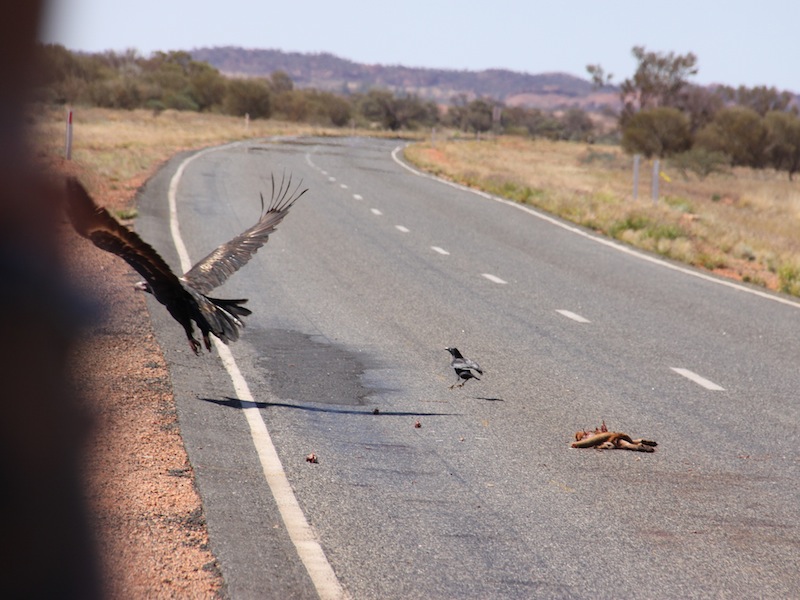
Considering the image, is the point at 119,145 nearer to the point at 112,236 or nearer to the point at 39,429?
the point at 39,429

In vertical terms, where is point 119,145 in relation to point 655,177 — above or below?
below

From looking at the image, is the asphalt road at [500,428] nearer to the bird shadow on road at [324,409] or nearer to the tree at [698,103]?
the bird shadow on road at [324,409]

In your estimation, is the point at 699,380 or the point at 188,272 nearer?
the point at 188,272

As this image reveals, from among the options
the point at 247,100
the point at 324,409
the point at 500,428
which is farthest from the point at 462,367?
the point at 247,100

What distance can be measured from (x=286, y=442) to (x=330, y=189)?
70.5 ft

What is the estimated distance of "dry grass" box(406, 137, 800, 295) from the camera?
1866cm

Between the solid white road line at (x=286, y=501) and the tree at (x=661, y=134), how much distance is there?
190 ft

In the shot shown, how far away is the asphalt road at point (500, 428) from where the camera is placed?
464cm

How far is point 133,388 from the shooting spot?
24.0 feet

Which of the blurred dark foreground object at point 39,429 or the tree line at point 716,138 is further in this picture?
the tree line at point 716,138

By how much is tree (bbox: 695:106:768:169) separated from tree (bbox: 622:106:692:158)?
155 centimetres

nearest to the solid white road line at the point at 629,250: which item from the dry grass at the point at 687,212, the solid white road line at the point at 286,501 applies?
the dry grass at the point at 687,212

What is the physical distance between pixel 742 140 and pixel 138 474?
60.3m

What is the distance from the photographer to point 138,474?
17.9 ft
